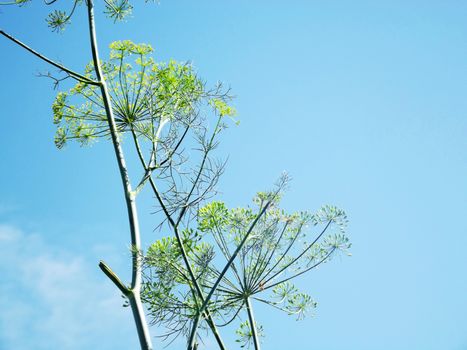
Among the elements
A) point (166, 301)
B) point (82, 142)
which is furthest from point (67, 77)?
point (166, 301)

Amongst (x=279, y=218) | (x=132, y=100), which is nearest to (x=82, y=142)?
(x=132, y=100)

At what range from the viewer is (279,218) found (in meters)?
7.23

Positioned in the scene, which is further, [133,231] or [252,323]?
[252,323]

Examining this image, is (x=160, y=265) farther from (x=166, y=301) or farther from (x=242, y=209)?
(x=242, y=209)

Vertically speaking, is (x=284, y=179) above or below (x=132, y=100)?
below

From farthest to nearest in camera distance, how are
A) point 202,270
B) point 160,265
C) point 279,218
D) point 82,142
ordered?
point 82,142
point 279,218
point 202,270
point 160,265

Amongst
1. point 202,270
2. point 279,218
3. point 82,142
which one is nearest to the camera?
point 202,270

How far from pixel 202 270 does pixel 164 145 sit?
1724 mm

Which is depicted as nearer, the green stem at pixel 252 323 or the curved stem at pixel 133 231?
the curved stem at pixel 133 231

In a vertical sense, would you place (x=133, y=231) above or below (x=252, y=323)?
above

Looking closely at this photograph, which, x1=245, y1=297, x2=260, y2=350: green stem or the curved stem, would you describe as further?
x1=245, y1=297, x2=260, y2=350: green stem

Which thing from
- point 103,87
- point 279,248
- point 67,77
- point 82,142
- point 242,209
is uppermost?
point 82,142

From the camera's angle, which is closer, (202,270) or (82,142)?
(202,270)

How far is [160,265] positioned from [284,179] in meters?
1.86
